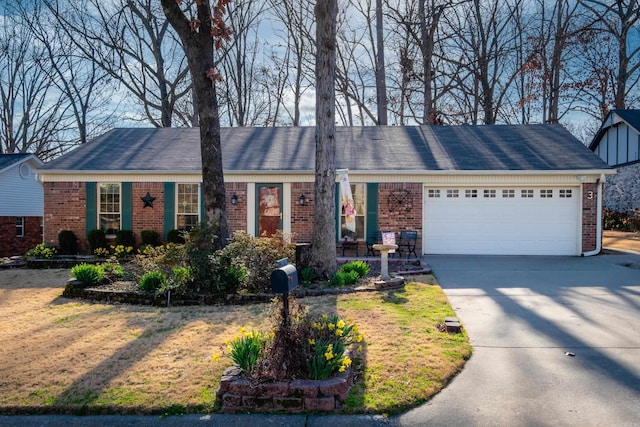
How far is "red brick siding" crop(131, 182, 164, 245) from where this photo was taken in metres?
13.7

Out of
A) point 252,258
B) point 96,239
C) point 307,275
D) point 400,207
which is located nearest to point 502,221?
point 400,207

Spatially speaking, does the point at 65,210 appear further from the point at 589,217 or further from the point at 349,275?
the point at 589,217

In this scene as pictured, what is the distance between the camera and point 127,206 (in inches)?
543

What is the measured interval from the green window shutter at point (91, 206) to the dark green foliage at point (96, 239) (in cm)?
34

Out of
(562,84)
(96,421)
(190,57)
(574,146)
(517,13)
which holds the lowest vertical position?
(96,421)

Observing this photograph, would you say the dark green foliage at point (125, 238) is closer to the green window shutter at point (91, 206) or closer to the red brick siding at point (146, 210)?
the red brick siding at point (146, 210)

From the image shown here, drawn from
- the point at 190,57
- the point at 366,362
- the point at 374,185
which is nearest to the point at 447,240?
the point at 374,185

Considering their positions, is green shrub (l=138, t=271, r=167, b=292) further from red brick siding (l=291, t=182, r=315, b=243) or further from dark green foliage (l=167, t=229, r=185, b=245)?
red brick siding (l=291, t=182, r=315, b=243)

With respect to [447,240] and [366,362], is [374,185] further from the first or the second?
[366,362]

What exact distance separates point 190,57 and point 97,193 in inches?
246

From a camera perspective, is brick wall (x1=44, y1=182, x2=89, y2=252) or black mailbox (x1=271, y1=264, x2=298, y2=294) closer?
black mailbox (x1=271, y1=264, x2=298, y2=294)

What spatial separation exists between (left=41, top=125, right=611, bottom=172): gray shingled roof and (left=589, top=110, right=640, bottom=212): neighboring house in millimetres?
7961

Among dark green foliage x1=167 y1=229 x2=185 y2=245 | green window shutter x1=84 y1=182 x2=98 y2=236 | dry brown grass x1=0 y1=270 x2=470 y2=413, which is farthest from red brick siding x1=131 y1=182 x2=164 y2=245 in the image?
dry brown grass x1=0 y1=270 x2=470 y2=413

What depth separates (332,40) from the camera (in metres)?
9.15
